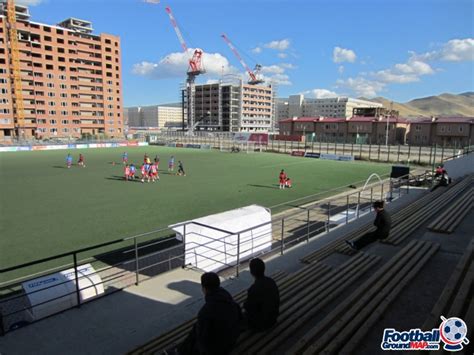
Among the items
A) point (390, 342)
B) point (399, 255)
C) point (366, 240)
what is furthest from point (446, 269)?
point (390, 342)

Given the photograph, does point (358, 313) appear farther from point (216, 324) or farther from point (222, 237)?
point (222, 237)

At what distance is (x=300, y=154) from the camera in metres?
53.6

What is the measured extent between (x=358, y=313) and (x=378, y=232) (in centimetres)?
426

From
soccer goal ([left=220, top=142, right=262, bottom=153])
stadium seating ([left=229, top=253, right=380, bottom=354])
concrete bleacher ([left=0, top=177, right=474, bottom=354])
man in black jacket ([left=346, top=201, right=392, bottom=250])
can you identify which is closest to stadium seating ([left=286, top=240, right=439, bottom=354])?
concrete bleacher ([left=0, top=177, right=474, bottom=354])

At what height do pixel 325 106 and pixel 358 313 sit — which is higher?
pixel 325 106

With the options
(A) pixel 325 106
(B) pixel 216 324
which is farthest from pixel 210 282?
(A) pixel 325 106

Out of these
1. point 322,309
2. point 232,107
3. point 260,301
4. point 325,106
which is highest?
point 325,106

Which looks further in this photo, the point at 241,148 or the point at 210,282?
the point at 241,148

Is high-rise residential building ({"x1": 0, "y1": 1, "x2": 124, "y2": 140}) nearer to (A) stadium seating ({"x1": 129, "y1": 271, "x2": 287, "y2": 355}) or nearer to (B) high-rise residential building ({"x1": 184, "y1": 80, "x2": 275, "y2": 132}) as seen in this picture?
(B) high-rise residential building ({"x1": 184, "y1": 80, "x2": 275, "y2": 132})

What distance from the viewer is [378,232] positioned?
8484 mm

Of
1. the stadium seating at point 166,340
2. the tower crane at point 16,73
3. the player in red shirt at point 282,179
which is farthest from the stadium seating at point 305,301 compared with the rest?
the tower crane at point 16,73

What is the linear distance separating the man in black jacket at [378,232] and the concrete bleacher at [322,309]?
0.36m

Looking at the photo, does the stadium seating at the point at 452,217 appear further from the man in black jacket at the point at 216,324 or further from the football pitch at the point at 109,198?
the football pitch at the point at 109,198

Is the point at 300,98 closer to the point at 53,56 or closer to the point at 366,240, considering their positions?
the point at 53,56
